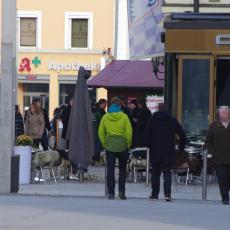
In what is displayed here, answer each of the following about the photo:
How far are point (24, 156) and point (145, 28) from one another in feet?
24.1

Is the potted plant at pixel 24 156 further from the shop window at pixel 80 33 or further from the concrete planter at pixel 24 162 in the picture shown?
the shop window at pixel 80 33

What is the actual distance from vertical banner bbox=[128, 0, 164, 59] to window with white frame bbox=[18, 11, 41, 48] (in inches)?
683

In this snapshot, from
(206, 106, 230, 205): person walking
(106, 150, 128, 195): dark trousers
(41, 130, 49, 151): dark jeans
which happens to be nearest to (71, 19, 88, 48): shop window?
(41, 130, 49, 151): dark jeans

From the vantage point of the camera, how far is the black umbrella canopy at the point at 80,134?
67.7 ft

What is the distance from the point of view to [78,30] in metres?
46.3

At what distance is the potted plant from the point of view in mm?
20125

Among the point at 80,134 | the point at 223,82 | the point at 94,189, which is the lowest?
the point at 94,189

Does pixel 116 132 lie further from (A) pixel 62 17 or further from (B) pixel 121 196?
(A) pixel 62 17

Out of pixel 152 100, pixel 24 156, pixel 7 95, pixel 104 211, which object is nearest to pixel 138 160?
pixel 24 156

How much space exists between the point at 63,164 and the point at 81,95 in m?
1.57

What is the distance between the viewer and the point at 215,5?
28.9 metres

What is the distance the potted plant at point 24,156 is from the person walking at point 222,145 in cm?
467

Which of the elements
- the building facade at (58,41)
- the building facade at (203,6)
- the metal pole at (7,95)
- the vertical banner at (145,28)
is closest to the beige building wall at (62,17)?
the building facade at (58,41)

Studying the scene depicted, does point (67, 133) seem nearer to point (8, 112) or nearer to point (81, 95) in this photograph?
point (81, 95)
